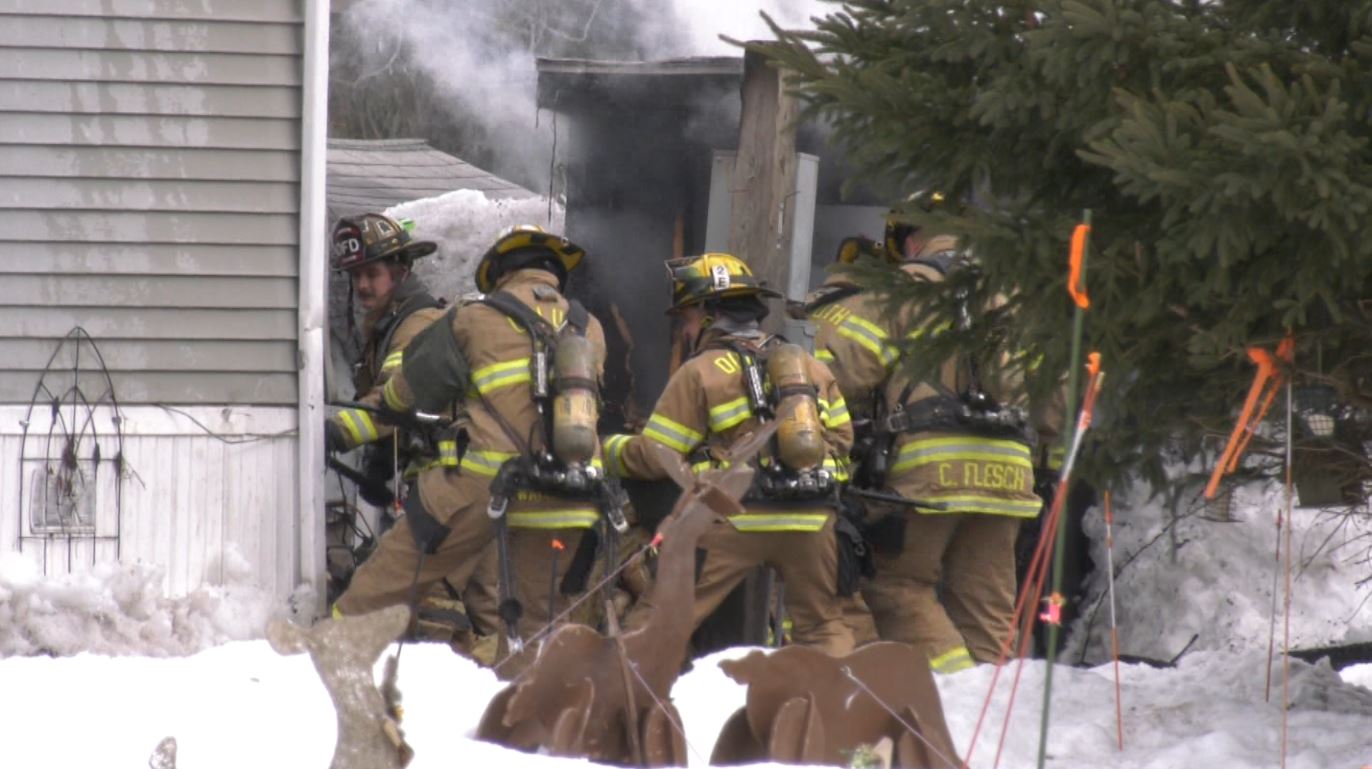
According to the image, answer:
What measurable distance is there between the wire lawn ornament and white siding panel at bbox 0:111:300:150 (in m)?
0.76

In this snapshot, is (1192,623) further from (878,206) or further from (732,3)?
(732,3)

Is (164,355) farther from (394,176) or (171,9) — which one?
(394,176)

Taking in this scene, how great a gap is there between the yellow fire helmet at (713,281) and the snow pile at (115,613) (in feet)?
6.98

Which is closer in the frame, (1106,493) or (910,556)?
(1106,493)

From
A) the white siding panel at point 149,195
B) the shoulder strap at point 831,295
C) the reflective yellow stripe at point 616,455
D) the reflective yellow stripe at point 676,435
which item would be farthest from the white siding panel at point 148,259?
the shoulder strap at point 831,295

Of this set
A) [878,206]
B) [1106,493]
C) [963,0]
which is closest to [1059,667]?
[1106,493]

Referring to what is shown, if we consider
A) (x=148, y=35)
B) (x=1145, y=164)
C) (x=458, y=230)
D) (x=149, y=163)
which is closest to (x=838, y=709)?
(x=1145, y=164)

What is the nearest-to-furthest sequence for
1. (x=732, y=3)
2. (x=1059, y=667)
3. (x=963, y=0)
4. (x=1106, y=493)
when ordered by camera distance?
(x=963, y=0) < (x=1106, y=493) < (x=1059, y=667) < (x=732, y=3)

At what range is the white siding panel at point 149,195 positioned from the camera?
7250 millimetres

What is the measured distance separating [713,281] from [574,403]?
86cm

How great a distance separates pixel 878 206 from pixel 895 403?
2259 millimetres

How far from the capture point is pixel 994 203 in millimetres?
4688

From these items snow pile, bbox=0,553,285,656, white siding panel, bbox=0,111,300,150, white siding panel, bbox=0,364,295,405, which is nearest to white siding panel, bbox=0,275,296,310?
white siding panel, bbox=0,364,295,405

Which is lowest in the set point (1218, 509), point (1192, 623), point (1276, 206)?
point (1192, 623)
